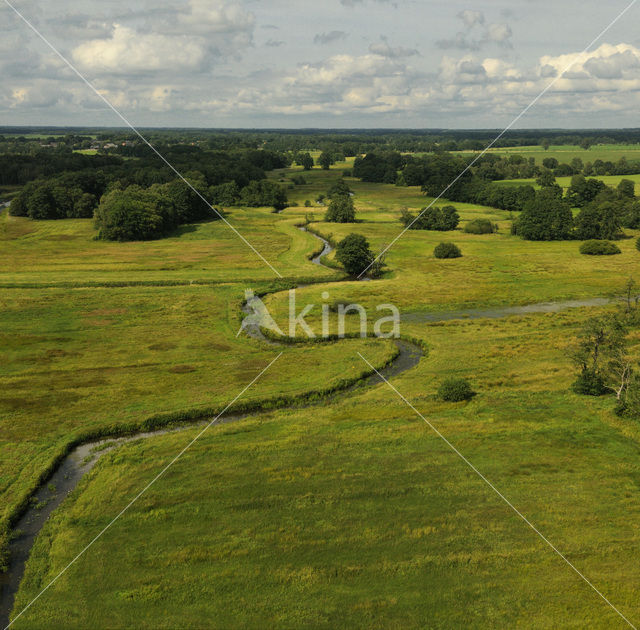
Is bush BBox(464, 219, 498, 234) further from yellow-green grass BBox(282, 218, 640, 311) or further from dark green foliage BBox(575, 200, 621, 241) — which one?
dark green foliage BBox(575, 200, 621, 241)

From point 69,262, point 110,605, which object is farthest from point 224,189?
point 110,605

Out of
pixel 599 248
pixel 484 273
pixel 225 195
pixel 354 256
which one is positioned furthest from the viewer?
pixel 225 195

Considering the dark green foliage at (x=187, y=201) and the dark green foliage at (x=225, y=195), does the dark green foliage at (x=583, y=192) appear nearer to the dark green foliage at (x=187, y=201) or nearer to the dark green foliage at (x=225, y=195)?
the dark green foliage at (x=225, y=195)

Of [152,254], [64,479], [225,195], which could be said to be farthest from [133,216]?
[64,479]

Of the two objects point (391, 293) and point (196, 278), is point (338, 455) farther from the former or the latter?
point (196, 278)

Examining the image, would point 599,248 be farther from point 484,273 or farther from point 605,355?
point 605,355

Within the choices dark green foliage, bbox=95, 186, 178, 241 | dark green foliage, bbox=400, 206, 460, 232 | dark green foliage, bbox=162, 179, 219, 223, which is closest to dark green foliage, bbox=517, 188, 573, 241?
dark green foliage, bbox=400, 206, 460, 232

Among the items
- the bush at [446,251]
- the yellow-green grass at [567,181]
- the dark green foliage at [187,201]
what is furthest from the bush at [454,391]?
the yellow-green grass at [567,181]
